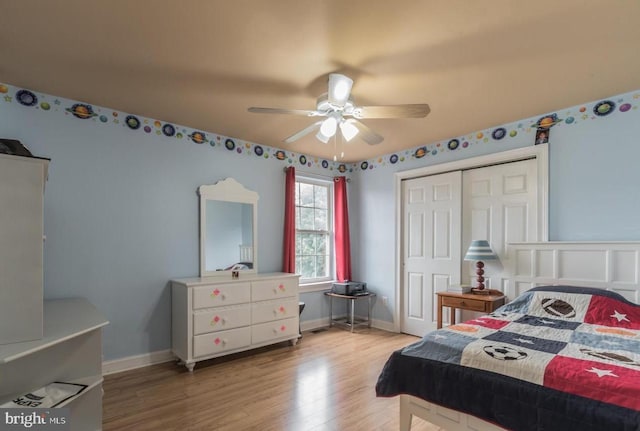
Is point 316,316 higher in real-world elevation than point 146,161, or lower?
lower

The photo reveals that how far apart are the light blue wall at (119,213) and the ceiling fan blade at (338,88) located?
1.93 m

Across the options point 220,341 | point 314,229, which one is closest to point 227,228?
point 220,341

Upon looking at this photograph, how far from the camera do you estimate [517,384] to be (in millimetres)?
1577

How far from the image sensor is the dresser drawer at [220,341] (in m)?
3.11

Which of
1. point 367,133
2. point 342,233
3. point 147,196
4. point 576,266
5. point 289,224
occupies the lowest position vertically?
point 576,266

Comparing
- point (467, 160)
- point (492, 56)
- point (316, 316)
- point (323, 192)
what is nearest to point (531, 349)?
point (492, 56)

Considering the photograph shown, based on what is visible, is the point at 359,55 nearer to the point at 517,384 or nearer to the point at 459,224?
the point at 517,384

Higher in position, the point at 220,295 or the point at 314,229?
the point at 314,229

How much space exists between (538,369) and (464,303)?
1.81 m

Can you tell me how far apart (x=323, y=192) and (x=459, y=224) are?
1964 mm

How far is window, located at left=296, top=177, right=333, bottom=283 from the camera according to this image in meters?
4.64

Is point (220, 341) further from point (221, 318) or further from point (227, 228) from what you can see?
point (227, 228)

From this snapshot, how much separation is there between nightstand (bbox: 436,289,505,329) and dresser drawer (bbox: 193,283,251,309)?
6.80ft

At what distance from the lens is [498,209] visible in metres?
3.55
